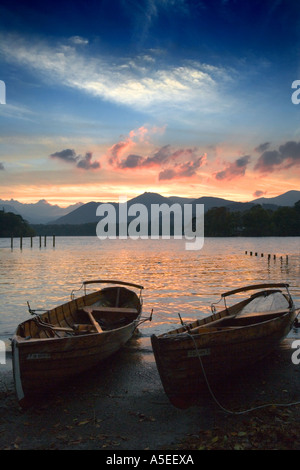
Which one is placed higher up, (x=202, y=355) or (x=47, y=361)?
(x=202, y=355)

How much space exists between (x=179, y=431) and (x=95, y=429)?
5.75 feet

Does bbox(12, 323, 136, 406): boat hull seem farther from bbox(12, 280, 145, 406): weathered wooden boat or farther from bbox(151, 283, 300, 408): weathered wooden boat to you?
bbox(151, 283, 300, 408): weathered wooden boat

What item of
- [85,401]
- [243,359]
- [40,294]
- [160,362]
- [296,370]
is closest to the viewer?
[160,362]

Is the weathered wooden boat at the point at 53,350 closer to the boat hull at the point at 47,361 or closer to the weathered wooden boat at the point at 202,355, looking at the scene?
the boat hull at the point at 47,361

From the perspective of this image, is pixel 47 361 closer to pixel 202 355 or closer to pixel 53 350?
pixel 53 350

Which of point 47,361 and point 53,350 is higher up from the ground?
point 53,350

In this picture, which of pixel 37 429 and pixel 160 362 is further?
pixel 160 362

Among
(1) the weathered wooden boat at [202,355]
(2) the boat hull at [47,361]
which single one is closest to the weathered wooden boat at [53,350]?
(2) the boat hull at [47,361]

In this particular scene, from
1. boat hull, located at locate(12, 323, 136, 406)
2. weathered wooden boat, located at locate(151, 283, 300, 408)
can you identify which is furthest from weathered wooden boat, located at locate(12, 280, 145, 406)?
weathered wooden boat, located at locate(151, 283, 300, 408)

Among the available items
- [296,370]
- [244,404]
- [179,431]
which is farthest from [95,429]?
[296,370]

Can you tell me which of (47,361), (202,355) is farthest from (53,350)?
(202,355)

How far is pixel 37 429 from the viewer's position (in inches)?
306
